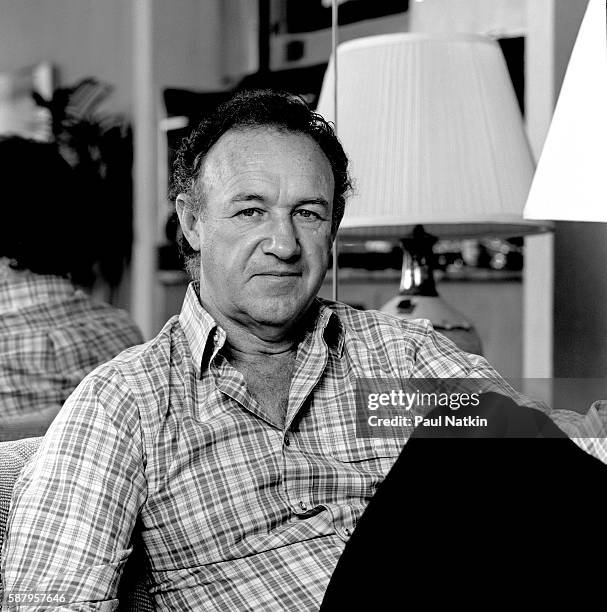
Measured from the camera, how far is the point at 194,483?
1008 millimetres

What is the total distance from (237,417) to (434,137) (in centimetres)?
62

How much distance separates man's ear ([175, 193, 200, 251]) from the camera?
1184 mm

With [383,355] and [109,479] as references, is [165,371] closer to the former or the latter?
[109,479]

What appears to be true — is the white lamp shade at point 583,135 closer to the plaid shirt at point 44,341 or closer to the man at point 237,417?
the man at point 237,417

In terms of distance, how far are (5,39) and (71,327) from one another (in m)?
0.73

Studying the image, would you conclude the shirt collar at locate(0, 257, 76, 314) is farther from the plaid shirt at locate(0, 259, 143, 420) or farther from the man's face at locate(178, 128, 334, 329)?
the man's face at locate(178, 128, 334, 329)

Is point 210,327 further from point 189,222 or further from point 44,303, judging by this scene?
point 44,303

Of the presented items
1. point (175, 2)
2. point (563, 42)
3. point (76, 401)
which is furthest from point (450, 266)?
point (76, 401)

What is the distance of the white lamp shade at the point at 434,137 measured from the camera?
4.69ft

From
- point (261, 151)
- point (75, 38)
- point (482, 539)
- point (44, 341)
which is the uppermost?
point (75, 38)

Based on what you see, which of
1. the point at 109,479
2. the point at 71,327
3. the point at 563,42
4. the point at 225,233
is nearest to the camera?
the point at 109,479

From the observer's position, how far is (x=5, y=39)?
6.23 ft

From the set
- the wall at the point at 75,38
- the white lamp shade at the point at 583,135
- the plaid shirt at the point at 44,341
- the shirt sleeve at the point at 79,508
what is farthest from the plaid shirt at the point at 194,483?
the wall at the point at 75,38

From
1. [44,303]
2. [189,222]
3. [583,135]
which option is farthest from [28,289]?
[583,135]
